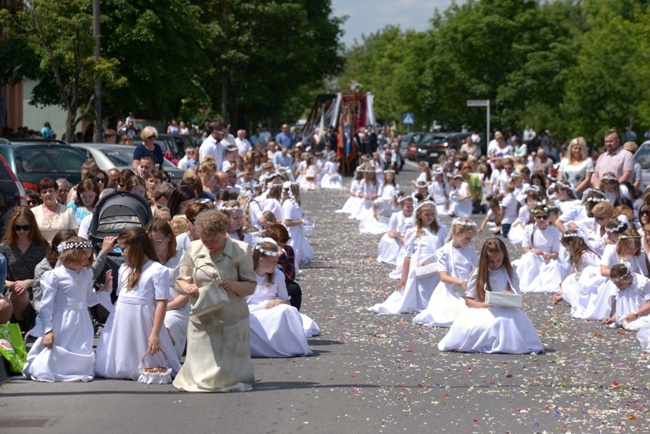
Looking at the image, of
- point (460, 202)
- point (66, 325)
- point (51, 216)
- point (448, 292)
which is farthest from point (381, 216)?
point (66, 325)

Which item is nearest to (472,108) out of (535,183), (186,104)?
(186,104)

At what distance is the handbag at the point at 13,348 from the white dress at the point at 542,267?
314 inches

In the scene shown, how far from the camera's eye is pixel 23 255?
38.5ft

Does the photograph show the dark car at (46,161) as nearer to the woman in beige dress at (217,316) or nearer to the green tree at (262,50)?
the woman in beige dress at (217,316)

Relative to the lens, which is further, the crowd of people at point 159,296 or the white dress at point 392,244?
the white dress at point 392,244

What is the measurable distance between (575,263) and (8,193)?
22.4 feet

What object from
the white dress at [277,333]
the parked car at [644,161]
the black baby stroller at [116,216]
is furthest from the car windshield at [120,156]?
the white dress at [277,333]

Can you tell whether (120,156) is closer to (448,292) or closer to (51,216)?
(51,216)

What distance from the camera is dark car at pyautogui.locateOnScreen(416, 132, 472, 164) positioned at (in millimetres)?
60156

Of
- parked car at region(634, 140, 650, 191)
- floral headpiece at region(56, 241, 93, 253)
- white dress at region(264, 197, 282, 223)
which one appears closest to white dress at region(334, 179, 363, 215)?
parked car at region(634, 140, 650, 191)

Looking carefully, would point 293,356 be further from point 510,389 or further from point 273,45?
point 273,45

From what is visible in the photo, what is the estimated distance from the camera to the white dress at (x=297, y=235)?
18938 mm

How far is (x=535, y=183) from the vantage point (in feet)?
84.3

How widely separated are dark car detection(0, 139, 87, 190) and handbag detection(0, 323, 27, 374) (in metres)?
10.5
